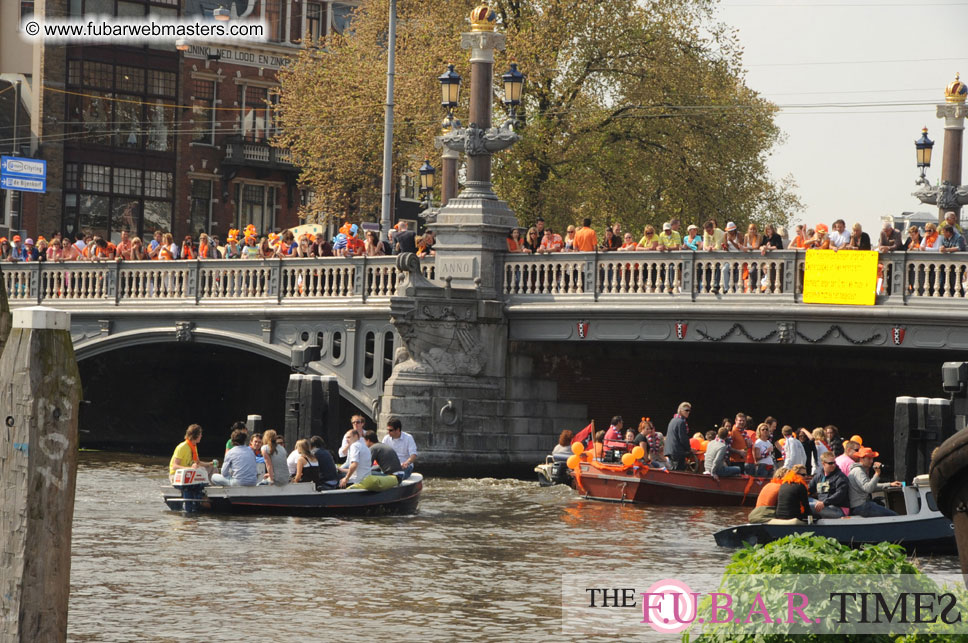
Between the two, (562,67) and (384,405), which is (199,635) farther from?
(562,67)

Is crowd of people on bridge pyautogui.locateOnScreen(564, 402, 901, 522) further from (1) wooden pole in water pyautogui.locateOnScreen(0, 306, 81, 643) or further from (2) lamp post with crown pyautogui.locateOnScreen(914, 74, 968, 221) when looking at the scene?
(1) wooden pole in water pyautogui.locateOnScreen(0, 306, 81, 643)

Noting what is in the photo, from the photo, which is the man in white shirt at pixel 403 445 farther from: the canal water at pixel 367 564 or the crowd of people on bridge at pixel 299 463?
the canal water at pixel 367 564

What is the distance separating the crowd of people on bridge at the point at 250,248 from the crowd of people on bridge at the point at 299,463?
7.20 metres

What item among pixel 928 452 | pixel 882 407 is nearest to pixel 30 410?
pixel 928 452

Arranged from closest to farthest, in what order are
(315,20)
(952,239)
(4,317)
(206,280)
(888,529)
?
(4,317), (888,529), (952,239), (206,280), (315,20)

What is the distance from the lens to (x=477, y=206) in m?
29.7

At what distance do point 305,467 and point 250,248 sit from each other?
1115 centimetres

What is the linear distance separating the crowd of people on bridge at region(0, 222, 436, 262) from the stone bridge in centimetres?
57

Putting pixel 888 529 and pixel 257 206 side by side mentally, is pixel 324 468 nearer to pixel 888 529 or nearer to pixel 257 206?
pixel 888 529

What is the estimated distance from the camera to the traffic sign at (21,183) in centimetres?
3872

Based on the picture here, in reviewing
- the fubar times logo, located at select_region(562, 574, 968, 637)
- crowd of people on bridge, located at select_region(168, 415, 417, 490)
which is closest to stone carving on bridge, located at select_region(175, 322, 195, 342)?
crowd of people on bridge, located at select_region(168, 415, 417, 490)

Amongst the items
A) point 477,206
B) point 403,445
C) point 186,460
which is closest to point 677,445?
point 403,445

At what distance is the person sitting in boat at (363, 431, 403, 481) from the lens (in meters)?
24.1

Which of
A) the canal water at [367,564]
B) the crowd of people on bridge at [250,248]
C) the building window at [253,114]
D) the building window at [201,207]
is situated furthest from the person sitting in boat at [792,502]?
the building window at [253,114]
